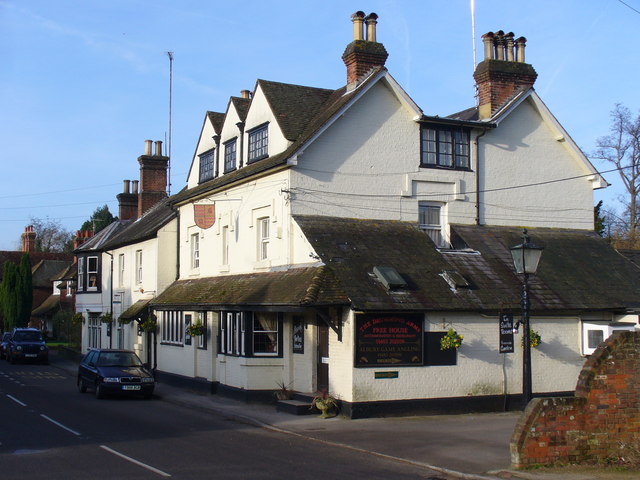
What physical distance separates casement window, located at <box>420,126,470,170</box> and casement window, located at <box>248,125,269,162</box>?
463 centimetres

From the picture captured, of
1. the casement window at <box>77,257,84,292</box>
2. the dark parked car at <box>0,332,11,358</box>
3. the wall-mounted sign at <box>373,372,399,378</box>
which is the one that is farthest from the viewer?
the dark parked car at <box>0,332,11,358</box>

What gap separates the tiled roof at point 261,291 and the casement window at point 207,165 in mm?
3673

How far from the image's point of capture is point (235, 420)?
18.4 m

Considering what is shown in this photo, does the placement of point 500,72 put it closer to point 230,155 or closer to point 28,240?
point 230,155

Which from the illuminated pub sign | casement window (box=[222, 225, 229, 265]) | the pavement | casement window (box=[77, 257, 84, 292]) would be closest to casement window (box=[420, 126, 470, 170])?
the illuminated pub sign

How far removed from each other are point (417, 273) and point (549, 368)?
4.50 metres

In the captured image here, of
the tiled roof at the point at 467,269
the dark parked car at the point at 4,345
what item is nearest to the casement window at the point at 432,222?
the tiled roof at the point at 467,269

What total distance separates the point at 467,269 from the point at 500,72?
23.7ft

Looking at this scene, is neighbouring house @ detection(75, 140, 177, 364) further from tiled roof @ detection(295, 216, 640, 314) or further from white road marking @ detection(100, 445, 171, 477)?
white road marking @ detection(100, 445, 171, 477)

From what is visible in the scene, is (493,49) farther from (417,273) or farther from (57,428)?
(57,428)

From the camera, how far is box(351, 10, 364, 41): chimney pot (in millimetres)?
22453

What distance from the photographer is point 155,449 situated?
44.0 ft

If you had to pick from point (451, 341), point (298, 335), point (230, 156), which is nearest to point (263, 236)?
point (298, 335)

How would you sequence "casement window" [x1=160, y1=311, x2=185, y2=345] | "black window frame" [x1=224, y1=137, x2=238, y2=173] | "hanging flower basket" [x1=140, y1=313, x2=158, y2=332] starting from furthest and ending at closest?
"hanging flower basket" [x1=140, y1=313, x2=158, y2=332] → "casement window" [x1=160, y1=311, x2=185, y2=345] → "black window frame" [x1=224, y1=137, x2=238, y2=173]
